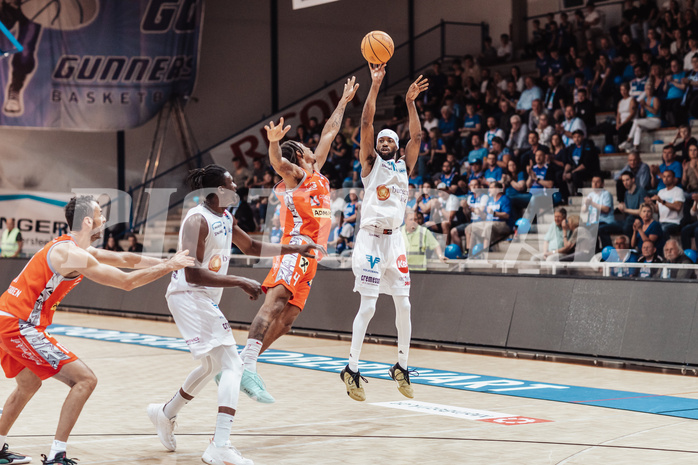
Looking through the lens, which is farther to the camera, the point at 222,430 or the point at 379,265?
the point at 379,265

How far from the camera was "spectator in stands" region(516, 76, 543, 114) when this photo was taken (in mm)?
19688

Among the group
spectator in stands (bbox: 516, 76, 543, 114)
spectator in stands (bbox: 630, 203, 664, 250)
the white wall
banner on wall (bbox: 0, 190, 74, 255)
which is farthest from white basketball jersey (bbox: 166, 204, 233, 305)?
the white wall

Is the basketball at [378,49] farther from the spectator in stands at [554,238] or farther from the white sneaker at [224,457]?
the spectator in stands at [554,238]

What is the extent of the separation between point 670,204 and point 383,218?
7146 mm

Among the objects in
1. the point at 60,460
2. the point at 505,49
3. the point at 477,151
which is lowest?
the point at 60,460

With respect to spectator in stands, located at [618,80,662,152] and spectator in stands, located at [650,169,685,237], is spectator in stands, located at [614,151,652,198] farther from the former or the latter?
spectator in stands, located at [618,80,662,152]

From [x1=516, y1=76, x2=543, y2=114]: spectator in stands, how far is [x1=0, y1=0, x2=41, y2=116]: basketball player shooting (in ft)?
42.1

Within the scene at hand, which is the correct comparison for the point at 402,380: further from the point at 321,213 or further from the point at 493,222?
the point at 493,222

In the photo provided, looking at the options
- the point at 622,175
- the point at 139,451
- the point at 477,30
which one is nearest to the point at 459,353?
the point at 622,175

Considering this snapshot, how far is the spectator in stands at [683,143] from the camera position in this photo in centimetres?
1522

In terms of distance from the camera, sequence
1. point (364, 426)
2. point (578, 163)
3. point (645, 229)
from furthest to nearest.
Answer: point (578, 163) < point (645, 229) < point (364, 426)

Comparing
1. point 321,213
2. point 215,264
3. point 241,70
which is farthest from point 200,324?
point 241,70

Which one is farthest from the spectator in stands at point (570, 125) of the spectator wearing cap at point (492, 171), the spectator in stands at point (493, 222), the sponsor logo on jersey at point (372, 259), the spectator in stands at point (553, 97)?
the sponsor logo on jersey at point (372, 259)

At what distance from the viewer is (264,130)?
1070 inches
